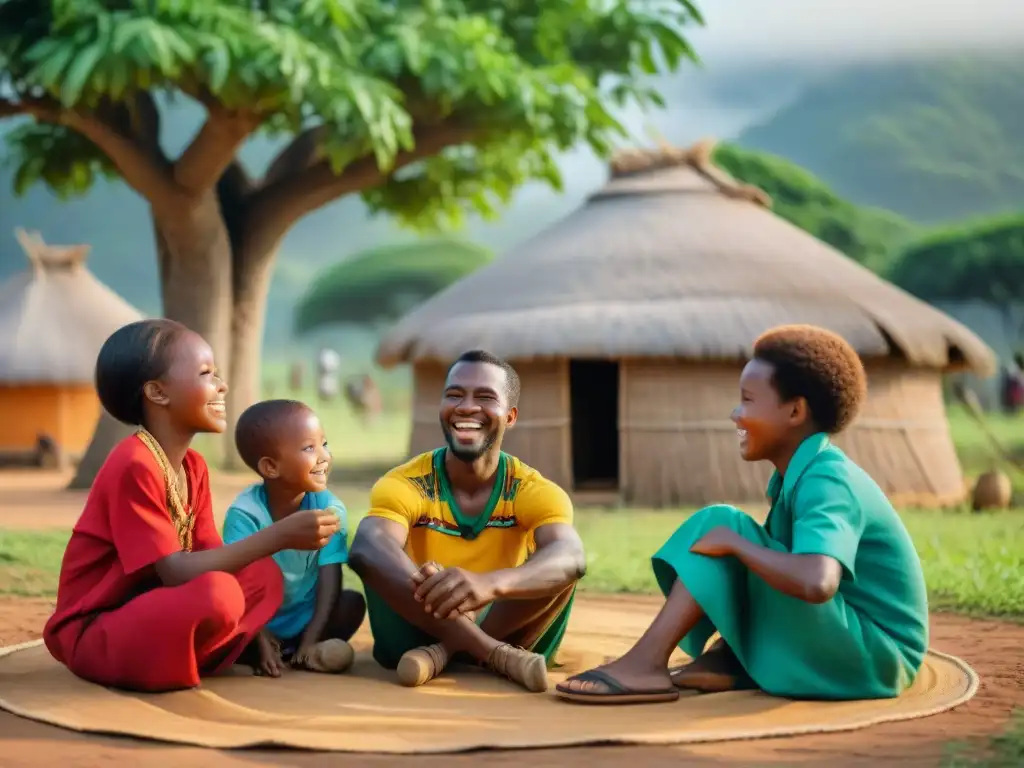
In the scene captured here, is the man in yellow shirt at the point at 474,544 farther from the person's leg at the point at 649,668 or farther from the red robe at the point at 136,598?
the red robe at the point at 136,598

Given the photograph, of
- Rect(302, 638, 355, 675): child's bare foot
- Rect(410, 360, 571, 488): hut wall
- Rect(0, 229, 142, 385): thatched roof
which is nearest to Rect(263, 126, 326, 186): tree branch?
Rect(0, 229, 142, 385): thatched roof

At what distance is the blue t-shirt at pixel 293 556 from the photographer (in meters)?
4.50

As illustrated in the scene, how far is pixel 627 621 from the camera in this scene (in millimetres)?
5703

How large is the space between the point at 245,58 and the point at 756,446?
7753 millimetres

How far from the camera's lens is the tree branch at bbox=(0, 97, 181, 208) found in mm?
12172

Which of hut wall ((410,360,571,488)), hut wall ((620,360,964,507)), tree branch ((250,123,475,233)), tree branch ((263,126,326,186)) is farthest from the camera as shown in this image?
tree branch ((263,126,326,186))

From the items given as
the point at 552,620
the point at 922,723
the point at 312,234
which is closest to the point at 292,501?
the point at 552,620

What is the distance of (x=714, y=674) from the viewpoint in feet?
13.5

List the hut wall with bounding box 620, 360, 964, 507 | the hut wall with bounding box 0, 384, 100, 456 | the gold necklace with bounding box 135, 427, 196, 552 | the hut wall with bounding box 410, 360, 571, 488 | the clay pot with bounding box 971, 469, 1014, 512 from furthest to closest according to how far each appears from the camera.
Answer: the hut wall with bounding box 0, 384, 100, 456 < the hut wall with bounding box 410, 360, 571, 488 < the hut wall with bounding box 620, 360, 964, 507 < the clay pot with bounding box 971, 469, 1014, 512 < the gold necklace with bounding box 135, 427, 196, 552

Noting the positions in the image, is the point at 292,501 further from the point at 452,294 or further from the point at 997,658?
the point at 452,294

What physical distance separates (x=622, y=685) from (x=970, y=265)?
33.5m

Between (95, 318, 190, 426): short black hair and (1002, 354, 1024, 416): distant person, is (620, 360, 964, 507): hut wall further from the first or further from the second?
(1002, 354, 1024, 416): distant person

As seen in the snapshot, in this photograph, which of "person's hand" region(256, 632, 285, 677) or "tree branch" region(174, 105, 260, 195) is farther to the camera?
"tree branch" region(174, 105, 260, 195)

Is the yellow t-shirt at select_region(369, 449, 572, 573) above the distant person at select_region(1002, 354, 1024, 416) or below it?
below
